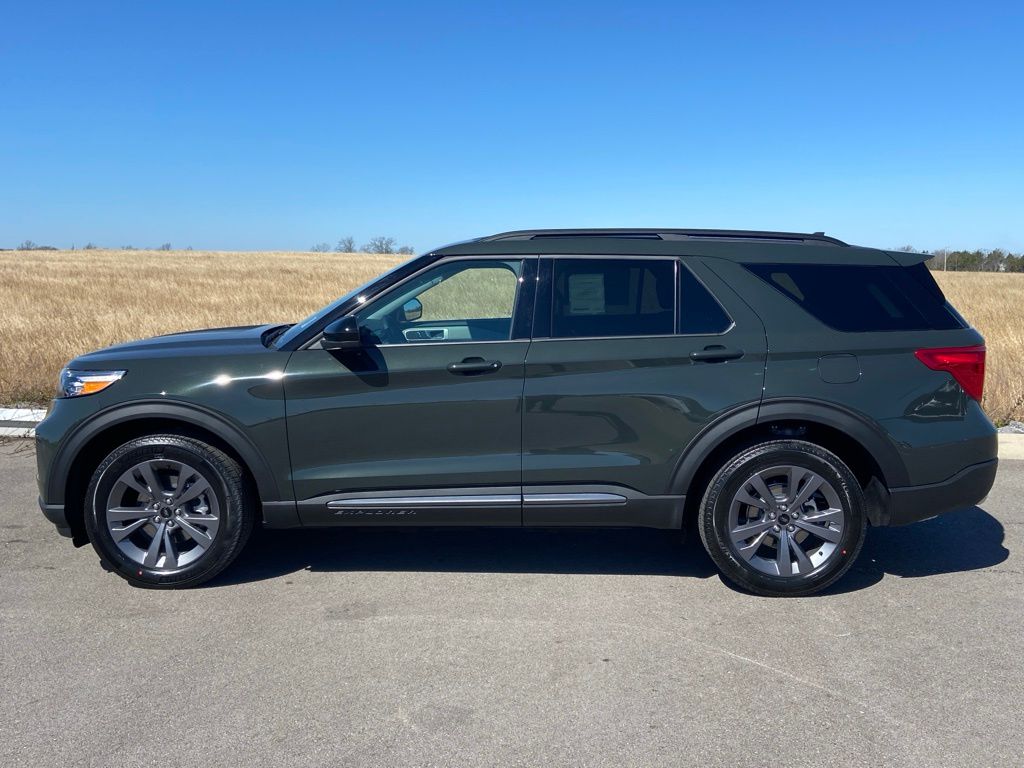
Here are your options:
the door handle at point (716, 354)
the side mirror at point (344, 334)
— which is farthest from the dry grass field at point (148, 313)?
A: the side mirror at point (344, 334)

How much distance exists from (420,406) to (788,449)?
1767mm

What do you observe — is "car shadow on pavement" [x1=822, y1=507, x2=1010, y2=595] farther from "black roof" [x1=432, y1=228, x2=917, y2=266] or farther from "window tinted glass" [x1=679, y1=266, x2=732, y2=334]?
"black roof" [x1=432, y1=228, x2=917, y2=266]

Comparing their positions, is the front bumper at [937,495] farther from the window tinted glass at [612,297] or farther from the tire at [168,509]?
the tire at [168,509]

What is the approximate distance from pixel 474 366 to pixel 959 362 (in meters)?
2.33

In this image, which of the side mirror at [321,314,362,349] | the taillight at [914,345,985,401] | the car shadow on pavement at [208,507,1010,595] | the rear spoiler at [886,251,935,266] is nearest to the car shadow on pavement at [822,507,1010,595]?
the car shadow on pavement at [208,507,1010,595]

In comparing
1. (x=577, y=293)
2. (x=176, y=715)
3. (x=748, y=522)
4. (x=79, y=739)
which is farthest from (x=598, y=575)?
(x=79, y=739)

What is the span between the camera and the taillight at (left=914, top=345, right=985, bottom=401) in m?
4.15

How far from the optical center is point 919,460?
4.14m

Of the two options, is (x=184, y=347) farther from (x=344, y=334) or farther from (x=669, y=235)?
(x=669, y=235)

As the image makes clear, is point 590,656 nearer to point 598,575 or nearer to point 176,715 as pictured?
point 598,575

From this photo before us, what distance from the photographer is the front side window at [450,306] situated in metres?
4.29

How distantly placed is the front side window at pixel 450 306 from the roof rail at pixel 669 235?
8.3 inches

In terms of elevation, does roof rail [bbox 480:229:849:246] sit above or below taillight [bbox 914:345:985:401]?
above

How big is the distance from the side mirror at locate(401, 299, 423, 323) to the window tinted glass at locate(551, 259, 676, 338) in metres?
0.75
